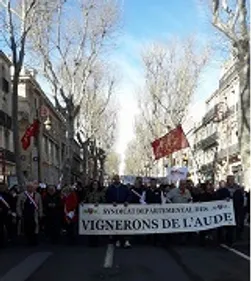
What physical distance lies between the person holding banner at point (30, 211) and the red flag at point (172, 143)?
1338cm

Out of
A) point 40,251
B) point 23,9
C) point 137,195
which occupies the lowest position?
point 40,251

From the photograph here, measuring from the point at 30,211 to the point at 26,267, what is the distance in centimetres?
516

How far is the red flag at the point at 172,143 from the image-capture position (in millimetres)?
31188

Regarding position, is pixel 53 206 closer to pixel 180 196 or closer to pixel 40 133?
pixel 180 196

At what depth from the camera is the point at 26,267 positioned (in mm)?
13281

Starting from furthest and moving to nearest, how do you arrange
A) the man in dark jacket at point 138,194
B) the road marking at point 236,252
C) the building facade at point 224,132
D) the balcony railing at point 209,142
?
the balcony railing at point 209,142 → the building facade at point 224,132 → the man in dark jacket at point 138,194 → the road marking at point 236,252

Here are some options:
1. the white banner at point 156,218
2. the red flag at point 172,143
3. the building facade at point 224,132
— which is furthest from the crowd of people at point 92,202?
the building facade at point 224,132

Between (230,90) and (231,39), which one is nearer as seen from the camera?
(231,39)

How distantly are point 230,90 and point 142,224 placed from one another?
54.9 metres

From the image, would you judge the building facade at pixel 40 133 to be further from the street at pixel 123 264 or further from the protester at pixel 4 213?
the street at pixel 123 264

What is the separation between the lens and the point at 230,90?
70.8 meters

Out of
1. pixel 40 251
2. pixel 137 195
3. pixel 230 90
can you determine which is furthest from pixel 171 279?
pixel 230 90

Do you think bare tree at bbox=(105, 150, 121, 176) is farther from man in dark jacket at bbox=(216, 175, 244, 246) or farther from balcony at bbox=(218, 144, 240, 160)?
man in dark jacket at bbox=(216, 175, 244, 246)

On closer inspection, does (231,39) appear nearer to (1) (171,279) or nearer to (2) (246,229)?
(2) (246,229)
